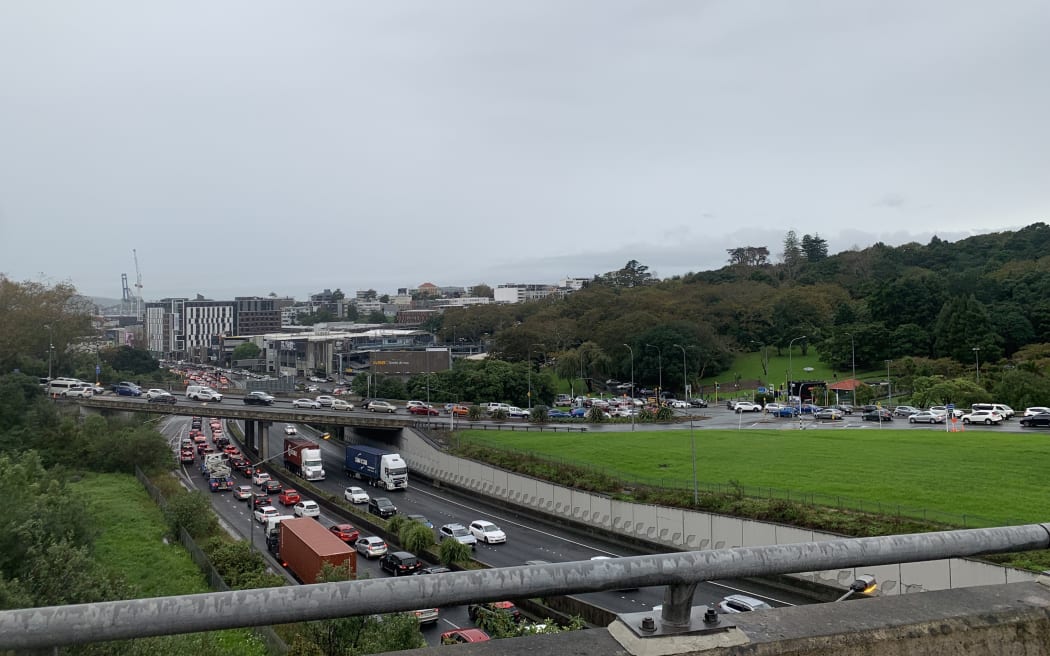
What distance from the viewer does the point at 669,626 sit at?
2.24 m

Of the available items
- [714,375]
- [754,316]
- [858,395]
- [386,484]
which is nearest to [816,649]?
[386,484]

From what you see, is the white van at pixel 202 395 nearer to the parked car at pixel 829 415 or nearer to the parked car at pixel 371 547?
the parked car at pixel 371 547

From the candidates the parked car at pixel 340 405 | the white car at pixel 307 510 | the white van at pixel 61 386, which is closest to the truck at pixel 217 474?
the white car at pixel 307 510

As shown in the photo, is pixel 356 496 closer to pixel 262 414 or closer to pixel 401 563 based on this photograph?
pixel 401 563

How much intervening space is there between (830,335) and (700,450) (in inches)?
1437

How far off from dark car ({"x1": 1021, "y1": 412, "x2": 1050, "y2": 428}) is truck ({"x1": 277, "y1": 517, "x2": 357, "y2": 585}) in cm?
2912

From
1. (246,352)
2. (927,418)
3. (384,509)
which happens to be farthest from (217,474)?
(246,352)

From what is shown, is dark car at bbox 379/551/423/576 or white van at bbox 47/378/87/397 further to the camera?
white van at bbox 47/378/87/397

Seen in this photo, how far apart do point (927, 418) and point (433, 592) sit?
39584mm

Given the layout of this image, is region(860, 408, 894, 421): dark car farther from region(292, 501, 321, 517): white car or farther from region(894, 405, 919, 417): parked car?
region(292, 501, 321, 517): white car

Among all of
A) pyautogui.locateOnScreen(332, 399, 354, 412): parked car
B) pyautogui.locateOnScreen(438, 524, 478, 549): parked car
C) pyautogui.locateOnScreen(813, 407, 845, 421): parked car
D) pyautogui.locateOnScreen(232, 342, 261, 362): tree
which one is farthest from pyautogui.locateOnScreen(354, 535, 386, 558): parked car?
pyautogui.locateOnScreen(232, 342, 261, 362): tree

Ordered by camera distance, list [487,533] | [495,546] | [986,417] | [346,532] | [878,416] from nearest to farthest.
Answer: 1. [495,546]
2. [487,533]
3. [346,532]
4. [986,417]
5. [878,416]

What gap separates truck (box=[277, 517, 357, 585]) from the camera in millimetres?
18359

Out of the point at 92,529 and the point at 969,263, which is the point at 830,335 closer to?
the point at 969,263
